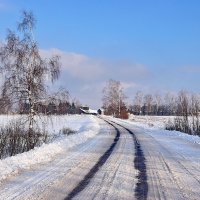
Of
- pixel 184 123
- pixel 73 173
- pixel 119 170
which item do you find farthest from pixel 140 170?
pixel 184 123

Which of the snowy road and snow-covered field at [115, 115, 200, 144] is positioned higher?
snow-covered field at [115, 115, 200, 144]

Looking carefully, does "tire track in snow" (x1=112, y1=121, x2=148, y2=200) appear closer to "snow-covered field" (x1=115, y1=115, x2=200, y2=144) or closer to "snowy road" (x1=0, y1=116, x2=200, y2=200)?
"snowy road" (x1=0, y1=116, x2=200, y2=200)

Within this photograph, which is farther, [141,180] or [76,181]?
[141,180]

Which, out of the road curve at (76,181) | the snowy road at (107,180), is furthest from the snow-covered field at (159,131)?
the road curve at (76,181)

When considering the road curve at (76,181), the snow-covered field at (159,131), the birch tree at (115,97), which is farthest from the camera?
the birch tree at (115,97)

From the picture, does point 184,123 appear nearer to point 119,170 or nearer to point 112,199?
point 119,170

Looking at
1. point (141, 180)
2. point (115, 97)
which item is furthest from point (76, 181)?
point (115, 97)

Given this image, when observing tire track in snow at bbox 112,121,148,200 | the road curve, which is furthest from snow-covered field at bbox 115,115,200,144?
the road curve

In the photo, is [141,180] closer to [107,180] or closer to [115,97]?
[107,180]

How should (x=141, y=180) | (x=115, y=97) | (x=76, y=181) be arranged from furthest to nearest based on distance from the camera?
(x=115, y=97)
(x=141, y=180)
(x=76, y=181)

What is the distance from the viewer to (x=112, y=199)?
804 centimetres

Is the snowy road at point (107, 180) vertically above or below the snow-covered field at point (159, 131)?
below

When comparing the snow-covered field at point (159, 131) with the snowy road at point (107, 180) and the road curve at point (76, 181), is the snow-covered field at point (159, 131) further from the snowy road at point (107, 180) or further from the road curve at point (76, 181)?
the road curve at point (76, 181)

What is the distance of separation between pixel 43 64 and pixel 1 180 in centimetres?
1632
